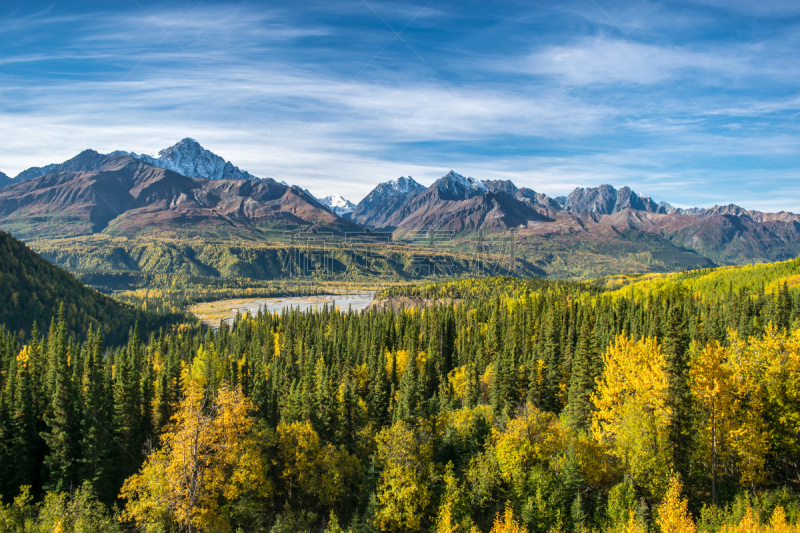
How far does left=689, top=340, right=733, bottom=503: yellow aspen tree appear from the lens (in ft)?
139

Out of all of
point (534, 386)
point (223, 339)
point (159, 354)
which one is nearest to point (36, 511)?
point (534, 386)

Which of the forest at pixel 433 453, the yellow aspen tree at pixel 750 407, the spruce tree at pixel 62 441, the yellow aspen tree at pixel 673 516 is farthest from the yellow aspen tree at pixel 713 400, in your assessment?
the spruce tree at pixel 62 441

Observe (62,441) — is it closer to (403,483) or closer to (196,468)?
(196,468)

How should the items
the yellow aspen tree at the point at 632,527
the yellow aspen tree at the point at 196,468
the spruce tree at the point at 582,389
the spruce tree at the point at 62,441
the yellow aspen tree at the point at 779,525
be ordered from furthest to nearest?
1. the spruce tree at the point at 582,389
2. the spruce tree at the point at 62,441
3. the yellow aspen tree at the point at 632,527
4. the yellow aspen tree at the point at 196,468
5. the yellow aspen tree at the point at 779,525

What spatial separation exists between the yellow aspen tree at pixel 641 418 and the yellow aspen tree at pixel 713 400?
2997 millimetres

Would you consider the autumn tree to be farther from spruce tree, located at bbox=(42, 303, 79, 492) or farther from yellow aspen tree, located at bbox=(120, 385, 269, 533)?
spruce tree, located at bbox=(42, 303, 79, 492)

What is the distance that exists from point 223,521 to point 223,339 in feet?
392

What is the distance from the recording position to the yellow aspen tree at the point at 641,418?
44256 millimetres

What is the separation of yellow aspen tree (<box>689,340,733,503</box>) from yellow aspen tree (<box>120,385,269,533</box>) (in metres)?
42.4

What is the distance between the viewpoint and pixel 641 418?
45969mm

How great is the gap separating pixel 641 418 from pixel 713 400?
22.0 feet

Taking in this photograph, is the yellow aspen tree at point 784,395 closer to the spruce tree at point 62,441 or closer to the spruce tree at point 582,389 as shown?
the spruce tree at point 582,389

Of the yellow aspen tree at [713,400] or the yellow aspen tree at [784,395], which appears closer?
the yellow aspen tree at [713,400]

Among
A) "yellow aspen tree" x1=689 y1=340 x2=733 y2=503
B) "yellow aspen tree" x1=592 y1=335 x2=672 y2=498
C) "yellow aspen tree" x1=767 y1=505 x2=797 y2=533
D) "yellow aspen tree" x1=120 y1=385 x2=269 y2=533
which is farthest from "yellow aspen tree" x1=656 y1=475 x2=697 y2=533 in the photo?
"yellow aspen tree" x1=120 y1=385 x2=269 y2=533
